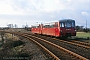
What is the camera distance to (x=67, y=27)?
30078 mm

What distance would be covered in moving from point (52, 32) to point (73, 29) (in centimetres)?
382

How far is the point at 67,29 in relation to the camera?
29.9 m

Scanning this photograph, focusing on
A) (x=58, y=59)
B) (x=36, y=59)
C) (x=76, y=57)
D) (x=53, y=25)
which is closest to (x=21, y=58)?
(x=36, y=59)

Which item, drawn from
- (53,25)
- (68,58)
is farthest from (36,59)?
(53,25)

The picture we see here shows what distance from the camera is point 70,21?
30.2 meters

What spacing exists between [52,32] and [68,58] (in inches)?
736

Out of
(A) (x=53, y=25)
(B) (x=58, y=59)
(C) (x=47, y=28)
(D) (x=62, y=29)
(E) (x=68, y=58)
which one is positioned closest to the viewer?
(B) (x=58, y=59)

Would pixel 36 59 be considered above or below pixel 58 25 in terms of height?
below

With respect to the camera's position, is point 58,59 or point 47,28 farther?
→ point 47,28

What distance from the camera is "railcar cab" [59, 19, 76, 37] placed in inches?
1175

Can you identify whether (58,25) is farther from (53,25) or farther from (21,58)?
(21,58)

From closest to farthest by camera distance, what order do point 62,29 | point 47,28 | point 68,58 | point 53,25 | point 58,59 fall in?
point 58,59 → point 68,58 → point 62,29 → point 53,25 → point 47,28

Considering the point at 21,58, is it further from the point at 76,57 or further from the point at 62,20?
the point at 62,20

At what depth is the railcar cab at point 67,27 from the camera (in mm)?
29844
